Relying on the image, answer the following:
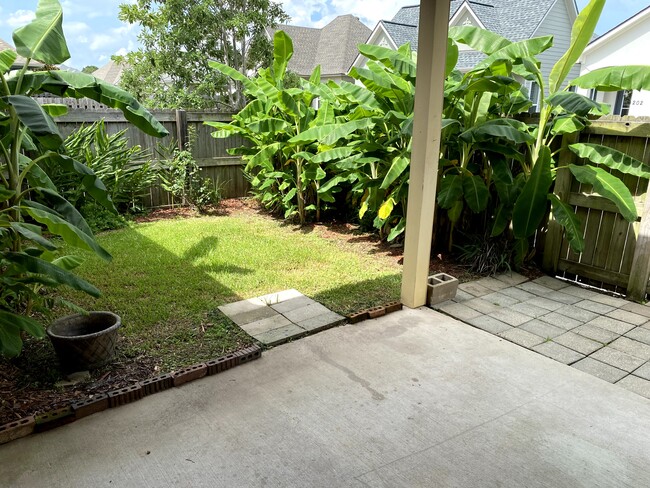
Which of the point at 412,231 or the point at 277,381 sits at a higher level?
the point at 412,231

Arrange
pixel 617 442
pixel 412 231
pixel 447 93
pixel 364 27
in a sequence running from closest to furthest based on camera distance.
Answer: pixel 617 442, pixel 412 231, pixel 447 93, pixel 364 27

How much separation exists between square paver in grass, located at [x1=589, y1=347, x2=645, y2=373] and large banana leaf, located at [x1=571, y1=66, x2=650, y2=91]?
2271mm

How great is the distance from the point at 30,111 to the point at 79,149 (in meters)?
4.36

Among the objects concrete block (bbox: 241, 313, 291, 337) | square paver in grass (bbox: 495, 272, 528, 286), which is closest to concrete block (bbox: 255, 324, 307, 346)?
concrete block (bbox: 241, 313, 291, 337)

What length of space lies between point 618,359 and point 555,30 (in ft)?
53.8

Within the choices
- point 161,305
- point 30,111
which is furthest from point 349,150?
point 30,111

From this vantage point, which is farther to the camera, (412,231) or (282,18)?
(282,18)

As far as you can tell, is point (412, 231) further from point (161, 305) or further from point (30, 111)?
point (30, 111)

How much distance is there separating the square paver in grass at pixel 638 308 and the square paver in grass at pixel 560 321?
27.0 inches

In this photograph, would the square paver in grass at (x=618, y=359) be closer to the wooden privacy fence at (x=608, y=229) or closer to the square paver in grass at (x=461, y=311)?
the square paver in grass at (x=461, y=311)

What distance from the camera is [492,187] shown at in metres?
5.10

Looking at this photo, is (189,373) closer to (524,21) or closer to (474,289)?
(474,289)

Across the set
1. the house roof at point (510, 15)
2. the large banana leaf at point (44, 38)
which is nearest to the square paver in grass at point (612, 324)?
the large banana leaf at point (44, 38)

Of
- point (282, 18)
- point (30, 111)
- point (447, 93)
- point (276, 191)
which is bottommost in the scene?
point (276, 191)
